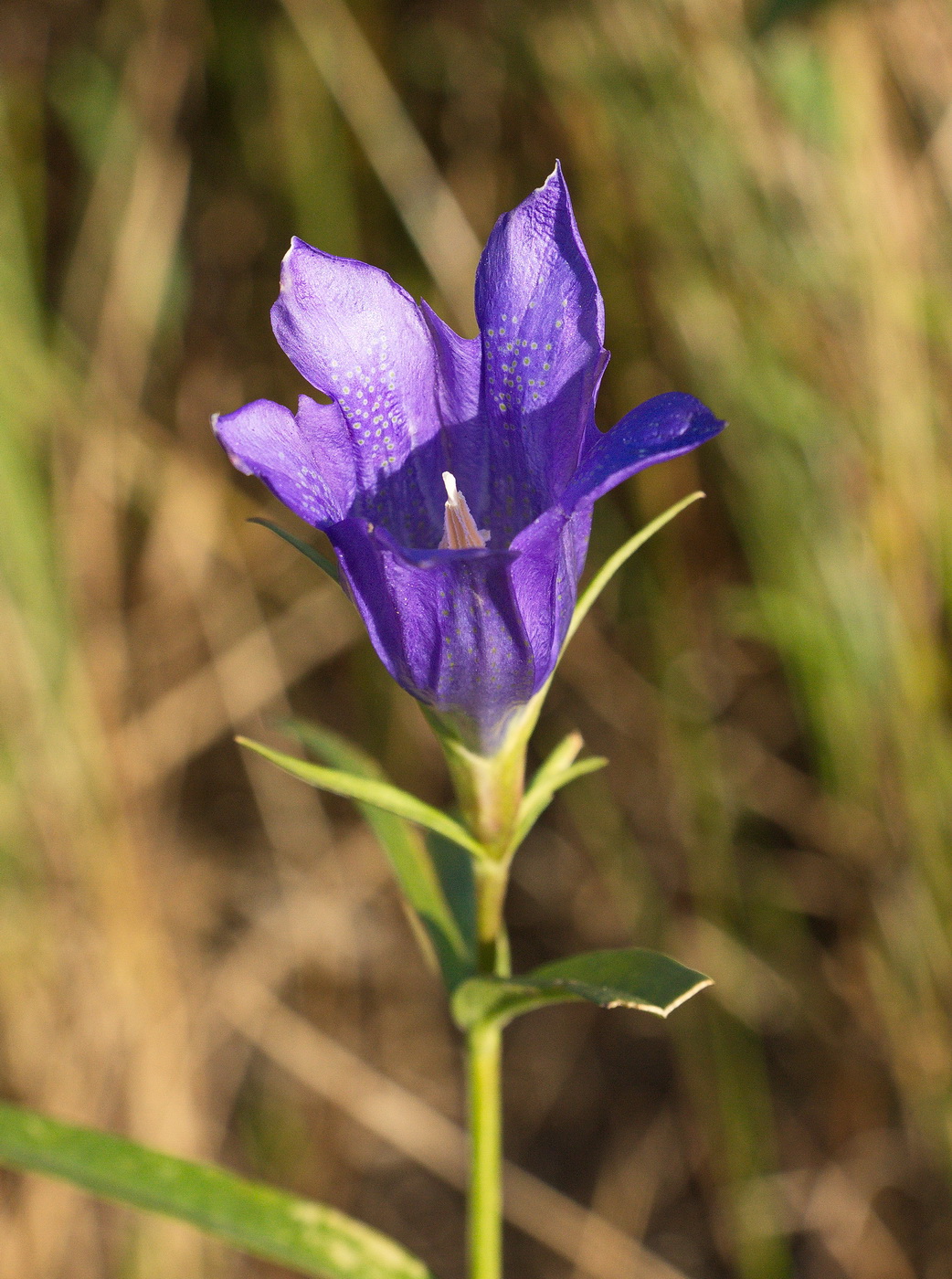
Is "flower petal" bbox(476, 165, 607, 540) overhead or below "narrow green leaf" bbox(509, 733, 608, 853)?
overhead

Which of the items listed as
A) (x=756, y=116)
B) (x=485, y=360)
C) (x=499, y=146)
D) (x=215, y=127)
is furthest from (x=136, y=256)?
(x=485, y=360)

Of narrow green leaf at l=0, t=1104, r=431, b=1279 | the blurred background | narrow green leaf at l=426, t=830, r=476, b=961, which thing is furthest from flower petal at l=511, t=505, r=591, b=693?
the blurred background

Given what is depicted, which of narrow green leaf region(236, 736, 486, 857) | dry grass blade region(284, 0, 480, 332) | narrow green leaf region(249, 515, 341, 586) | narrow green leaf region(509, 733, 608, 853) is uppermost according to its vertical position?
dry grass blade region(284, 0, 480, 332)

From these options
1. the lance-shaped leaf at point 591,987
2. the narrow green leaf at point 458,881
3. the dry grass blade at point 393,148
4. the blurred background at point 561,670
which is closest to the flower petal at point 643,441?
the lance-shaped leaf at point 591,987

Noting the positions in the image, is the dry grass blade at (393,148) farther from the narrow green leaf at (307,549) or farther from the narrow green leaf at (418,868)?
the narrow green leaf at (307,549)

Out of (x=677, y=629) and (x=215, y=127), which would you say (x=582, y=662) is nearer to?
(x=677, y=629)

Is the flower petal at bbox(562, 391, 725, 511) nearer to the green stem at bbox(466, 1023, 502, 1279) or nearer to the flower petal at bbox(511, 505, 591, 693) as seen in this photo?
the flower petal at bbox(511, 505, 591, 693)
